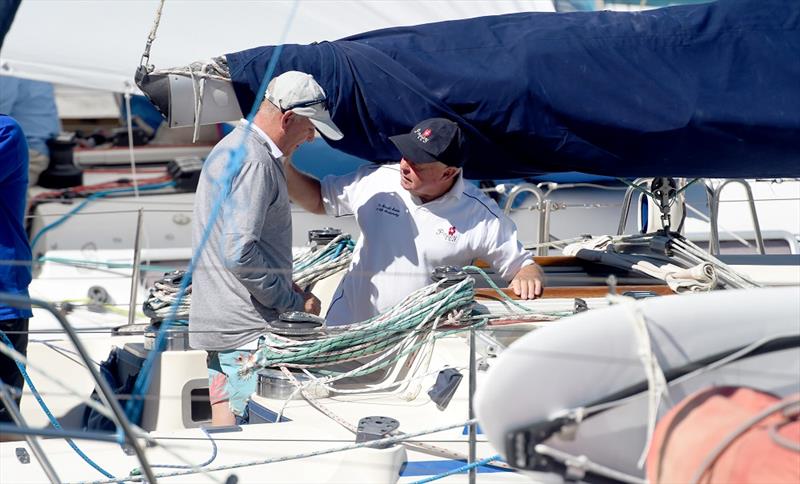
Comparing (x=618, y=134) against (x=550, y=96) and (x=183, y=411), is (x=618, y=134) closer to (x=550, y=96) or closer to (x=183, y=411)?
(x=550, y=96)

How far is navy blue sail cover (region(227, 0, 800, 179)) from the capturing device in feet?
8.71

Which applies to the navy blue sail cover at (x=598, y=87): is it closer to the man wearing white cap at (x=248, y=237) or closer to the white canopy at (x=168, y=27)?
the man wearing white cap at (x=248, y=237)

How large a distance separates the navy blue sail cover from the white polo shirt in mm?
150

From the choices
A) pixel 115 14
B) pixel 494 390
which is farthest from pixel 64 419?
pixel 494 390

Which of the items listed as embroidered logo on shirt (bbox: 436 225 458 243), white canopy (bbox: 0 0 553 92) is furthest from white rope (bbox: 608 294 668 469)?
white canopy (bbox: 0 0 553 92)

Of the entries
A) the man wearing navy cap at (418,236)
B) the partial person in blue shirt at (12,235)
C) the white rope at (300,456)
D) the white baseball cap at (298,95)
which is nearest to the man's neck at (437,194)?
the man wearing navy cap at (418,236)

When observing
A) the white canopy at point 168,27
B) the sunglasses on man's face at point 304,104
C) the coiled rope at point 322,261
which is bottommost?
the coiled rope at point 322,261

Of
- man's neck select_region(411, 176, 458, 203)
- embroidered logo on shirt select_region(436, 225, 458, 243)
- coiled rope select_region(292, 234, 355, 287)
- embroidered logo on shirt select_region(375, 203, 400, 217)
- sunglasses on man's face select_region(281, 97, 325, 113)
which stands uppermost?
sunglasses on man's face select_region(281, 97, 325, 113)

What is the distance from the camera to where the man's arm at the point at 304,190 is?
2959mm

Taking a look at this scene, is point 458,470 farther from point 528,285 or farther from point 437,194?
point 437,194

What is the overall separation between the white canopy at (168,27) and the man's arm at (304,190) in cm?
117

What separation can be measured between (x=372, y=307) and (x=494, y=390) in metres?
1.24

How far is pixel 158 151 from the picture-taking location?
9000 millimetres

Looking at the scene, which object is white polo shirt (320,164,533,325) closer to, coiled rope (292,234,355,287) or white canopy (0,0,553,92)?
coiled rope (292,234,355,287)
